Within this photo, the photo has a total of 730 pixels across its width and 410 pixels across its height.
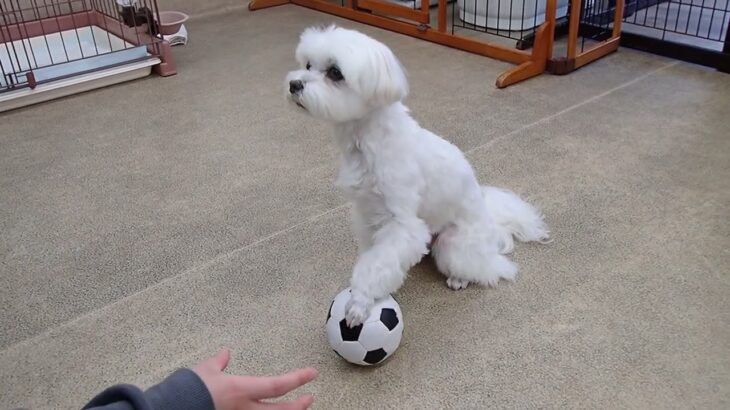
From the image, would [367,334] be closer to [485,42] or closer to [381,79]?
[381,79]

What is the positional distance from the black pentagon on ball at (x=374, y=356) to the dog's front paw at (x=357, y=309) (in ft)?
0.24

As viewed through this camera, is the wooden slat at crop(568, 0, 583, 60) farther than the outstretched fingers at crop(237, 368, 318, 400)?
Yes

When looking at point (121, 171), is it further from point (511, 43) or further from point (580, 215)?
point (511, 43)

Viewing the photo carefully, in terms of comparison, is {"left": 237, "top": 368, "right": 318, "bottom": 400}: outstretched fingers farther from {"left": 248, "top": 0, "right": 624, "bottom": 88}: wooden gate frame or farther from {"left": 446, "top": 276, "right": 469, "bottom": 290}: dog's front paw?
{"left": 248, "top": 0, "right": 624, "bottom": 88}: wooden gate frame

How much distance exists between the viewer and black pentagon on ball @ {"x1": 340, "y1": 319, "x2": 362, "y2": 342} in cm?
130

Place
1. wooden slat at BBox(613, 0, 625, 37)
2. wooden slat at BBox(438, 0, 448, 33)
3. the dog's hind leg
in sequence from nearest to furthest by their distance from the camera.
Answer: the dog's hind leg, wooden slat at BBox(613, 0, 625, 37), wooden slat at BBox(438, 0, 448, 33)

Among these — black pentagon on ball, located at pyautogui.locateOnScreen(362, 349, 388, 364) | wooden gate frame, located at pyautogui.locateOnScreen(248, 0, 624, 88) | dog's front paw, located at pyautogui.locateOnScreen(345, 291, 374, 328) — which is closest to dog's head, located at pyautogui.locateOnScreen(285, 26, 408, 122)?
dog's front paw, located at pyautogui.locateOnScreen(345, 291, 374, 328)

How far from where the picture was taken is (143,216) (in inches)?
77.7

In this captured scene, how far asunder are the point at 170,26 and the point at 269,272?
91.6 inches

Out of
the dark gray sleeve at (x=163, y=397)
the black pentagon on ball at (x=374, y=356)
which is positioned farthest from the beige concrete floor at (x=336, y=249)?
the dark gray sleeve at (x=163, y=397)

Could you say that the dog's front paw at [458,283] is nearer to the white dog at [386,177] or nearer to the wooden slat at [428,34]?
the white dog at [386,177]

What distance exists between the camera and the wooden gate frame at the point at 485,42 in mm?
2904

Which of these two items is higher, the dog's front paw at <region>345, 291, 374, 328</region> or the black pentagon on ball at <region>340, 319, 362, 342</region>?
the dog's front paw at <region>345, 291, 374, 328</region>

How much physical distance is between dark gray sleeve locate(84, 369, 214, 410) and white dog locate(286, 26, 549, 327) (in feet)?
1.66
